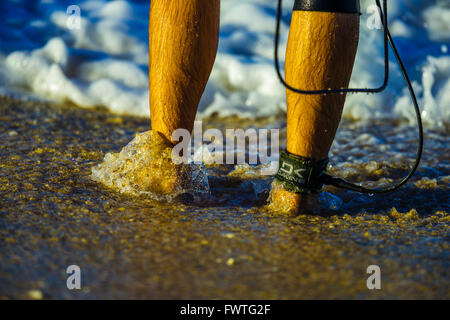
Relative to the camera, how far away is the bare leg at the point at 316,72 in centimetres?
148

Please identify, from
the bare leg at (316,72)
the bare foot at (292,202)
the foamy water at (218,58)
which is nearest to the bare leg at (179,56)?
the bare leg at (316,72)

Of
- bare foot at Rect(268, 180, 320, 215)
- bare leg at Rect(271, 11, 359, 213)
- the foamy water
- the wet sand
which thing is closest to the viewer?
the wet sand

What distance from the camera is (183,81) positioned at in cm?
159

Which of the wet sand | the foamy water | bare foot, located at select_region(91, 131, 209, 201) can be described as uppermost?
the foamy water

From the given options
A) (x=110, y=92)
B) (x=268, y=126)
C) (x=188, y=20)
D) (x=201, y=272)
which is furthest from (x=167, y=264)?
(x=110, y=92)

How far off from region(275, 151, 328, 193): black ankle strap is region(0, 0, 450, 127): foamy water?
181 cm

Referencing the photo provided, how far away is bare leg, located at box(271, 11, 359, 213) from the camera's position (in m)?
1.48

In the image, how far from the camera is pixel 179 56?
157 cm

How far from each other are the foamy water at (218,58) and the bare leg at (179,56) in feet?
5.44

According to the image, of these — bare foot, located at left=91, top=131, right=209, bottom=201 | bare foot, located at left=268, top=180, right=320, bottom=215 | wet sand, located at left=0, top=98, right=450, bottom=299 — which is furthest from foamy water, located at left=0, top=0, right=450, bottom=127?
bare foot, located at left=268, top=180, right=320, bottom=215

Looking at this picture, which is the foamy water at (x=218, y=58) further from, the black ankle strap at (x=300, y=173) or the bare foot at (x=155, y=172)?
the black ankle strap at (x=300, y=173)

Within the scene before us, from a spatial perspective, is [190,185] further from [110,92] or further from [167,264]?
[110,92]

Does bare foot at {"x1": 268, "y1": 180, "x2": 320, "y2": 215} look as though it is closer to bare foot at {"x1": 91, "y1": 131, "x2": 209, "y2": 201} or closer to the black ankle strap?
the black ankle strap
